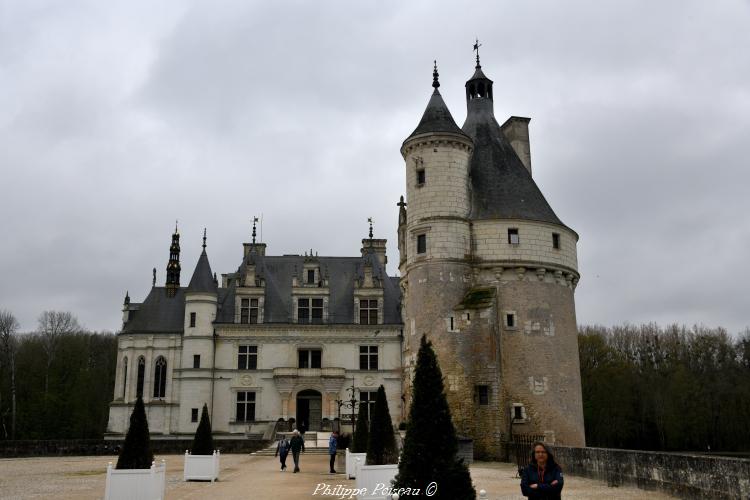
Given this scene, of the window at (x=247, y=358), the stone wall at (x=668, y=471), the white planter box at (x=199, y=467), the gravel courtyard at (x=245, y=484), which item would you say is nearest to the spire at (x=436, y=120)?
the gravel courtyard at (x=245, y=484)

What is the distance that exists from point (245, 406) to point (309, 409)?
12.6 feet

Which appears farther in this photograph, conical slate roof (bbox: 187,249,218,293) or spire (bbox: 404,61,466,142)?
conical slate roof (bbox: 187,249,218,293)

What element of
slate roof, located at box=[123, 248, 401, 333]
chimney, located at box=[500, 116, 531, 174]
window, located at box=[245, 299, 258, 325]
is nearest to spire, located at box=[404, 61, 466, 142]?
chimney, located at box=[500, 116, 531, 174]

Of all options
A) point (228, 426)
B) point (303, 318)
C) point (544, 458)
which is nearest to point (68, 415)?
point (228, 426)

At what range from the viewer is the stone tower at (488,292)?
27.3m

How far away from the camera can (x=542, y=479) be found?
745 cm

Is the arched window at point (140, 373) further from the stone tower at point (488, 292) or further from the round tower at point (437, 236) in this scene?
the round tower at point (437, 236)

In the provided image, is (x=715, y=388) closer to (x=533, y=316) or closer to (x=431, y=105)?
(x=533, y=316)

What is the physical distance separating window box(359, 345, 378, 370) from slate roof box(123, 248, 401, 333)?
186 cm

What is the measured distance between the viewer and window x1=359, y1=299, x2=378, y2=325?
43.0 m

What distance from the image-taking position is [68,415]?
52594 mm

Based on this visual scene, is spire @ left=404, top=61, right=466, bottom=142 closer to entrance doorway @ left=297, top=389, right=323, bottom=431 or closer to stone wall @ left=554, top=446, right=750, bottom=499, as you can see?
stone wall @ left=554, top=446, right=750, bottom=499

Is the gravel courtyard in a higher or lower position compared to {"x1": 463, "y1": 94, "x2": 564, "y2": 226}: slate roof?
lower

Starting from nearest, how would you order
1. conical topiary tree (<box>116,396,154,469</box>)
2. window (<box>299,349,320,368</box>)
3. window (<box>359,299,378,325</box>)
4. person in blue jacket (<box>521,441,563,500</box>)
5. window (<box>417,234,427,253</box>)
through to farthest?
person in blue jacket (<box>521,441,563,500</box>) < conical topiary tree (<box>116,396,154,469</box>) < window (<box>417,234,427,253</box>) < window (<box>299,349,320,368</box>) < window (<box>359,299,378,325</box>)
